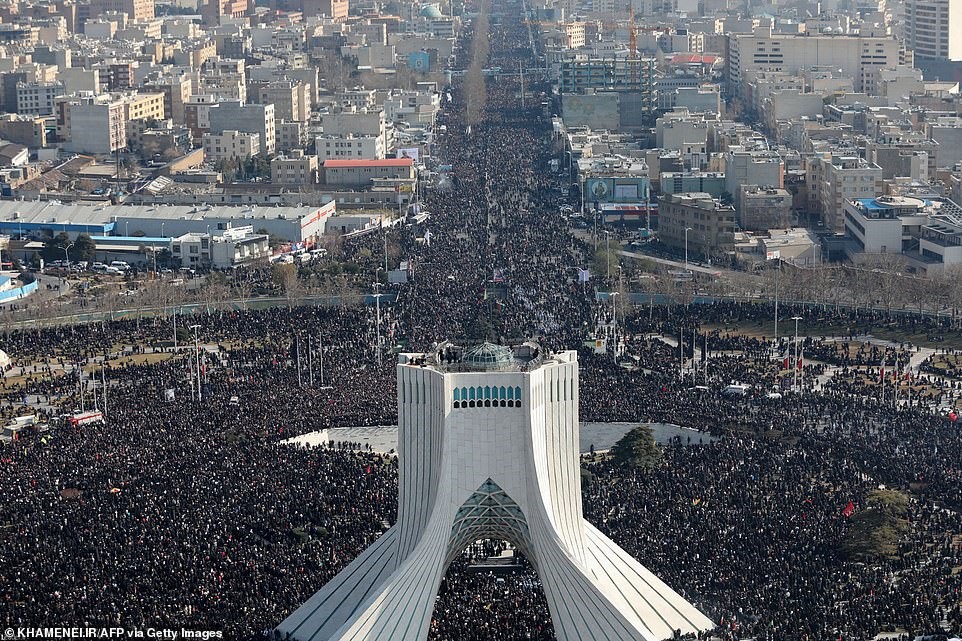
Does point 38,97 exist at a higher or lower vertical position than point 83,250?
higher

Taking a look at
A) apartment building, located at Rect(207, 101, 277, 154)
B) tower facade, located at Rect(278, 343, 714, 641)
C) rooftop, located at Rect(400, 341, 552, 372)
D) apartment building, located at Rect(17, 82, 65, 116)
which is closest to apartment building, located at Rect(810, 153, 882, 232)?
apartment building, located at Rect(207, 101, 277, 154)

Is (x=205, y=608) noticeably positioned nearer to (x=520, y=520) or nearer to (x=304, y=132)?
(x=520, y=520)

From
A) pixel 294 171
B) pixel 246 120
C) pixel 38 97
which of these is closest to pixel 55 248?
pixel 294 171

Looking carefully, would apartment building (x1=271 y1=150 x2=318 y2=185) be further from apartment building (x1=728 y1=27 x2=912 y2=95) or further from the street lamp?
apartment building (x1=728 y1=27 x2=912 y2=95)

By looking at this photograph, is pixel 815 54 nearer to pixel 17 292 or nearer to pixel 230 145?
pixel 230 145

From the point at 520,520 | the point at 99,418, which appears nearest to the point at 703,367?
the point at 99,418

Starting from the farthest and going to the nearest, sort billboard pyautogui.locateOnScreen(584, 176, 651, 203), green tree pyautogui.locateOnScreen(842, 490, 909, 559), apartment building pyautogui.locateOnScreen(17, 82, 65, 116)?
apartment building pyautogui.locateOnScreen(17, 82, 65, 116) → billboard pyautogui.locateOnScreen(584, 176, 651, 203) → green tree pyautogui.locateOnScreen(842, 490, 909, 559)
